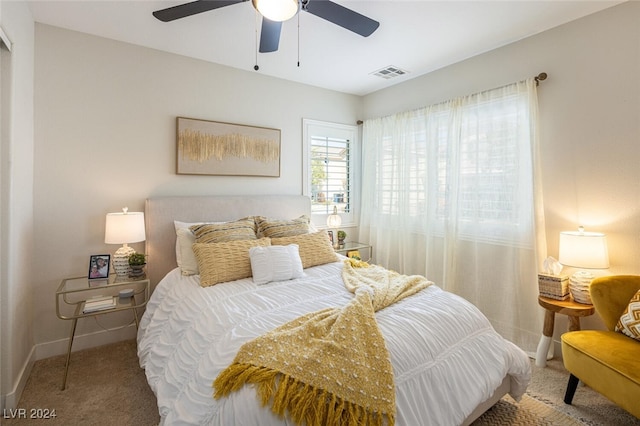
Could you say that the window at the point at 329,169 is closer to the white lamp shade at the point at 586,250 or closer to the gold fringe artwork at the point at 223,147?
the gold fringe artwork at the point at 223,147

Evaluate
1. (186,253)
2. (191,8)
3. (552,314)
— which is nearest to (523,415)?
(552,314)

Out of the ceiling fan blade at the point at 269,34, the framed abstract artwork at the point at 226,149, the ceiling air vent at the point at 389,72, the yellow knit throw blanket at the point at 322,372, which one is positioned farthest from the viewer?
the ceiling air vent at the point at 389,72

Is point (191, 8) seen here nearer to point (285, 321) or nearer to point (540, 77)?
point (285, 321)

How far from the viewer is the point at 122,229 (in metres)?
2.43

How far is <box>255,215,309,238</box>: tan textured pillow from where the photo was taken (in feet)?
9.41

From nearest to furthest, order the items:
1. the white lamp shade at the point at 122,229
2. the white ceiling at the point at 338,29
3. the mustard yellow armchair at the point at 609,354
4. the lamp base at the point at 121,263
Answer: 1. the mustard yellow armchair at the point at 609,354
2. the white ceiling at the point at 338,29
3. the white lamp shade at the point at 122,229
4. the lamp base at the point at 121,263

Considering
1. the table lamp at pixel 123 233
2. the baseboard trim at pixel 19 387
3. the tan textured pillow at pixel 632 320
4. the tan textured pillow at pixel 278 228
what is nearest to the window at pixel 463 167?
the tan textured pillow at pixel 632 320

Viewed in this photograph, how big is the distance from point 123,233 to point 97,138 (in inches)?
36.2

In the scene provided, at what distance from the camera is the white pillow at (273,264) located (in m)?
2.29

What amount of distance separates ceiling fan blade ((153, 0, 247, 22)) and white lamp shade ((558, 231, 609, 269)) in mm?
2755

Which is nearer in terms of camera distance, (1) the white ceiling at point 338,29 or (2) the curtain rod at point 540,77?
(1) the white ceiling at point 338,29

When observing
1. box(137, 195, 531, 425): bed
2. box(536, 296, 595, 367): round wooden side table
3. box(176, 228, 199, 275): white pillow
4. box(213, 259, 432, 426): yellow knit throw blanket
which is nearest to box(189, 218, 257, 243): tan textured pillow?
box(176, 228, 199, 275): white pillow

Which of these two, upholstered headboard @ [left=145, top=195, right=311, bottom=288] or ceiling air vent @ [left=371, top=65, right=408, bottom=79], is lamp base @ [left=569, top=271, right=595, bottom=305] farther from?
upholstered headboard @ [left=145, top=195, right=311, bottom=288]

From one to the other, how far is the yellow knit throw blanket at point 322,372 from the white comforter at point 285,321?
65 millimetres
